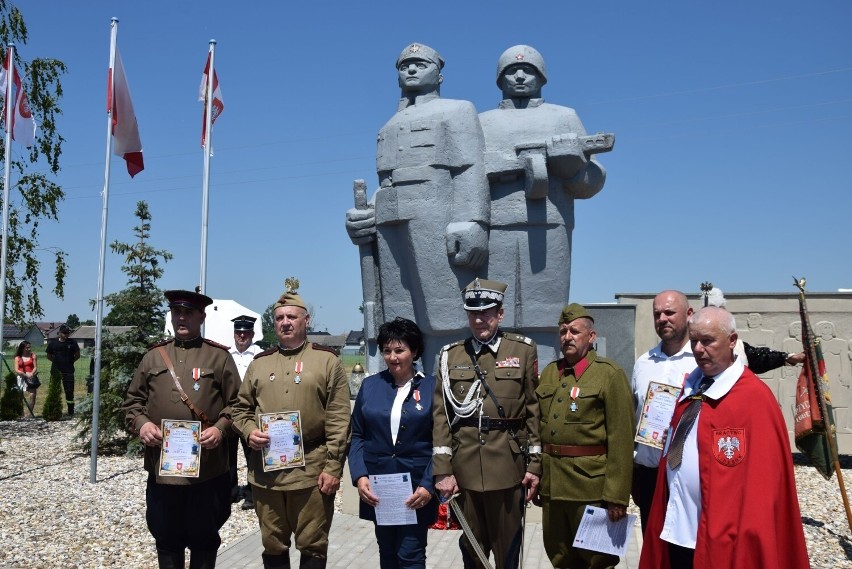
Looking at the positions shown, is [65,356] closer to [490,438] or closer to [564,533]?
[490,438]

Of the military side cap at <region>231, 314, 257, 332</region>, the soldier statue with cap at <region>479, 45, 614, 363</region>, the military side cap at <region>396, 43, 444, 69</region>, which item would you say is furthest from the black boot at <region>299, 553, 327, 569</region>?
the military side cap at <region>396, 43, 444, 69</region>

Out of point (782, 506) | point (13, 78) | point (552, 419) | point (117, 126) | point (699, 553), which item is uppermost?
point (13, 78)

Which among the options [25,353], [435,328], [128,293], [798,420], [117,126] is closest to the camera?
[798,420]

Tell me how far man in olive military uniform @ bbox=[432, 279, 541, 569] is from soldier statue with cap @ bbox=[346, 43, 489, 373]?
2.73 m

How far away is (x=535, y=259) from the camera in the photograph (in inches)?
264

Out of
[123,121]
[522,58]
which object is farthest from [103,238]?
[522,58]

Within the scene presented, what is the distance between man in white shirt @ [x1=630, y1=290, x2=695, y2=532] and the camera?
12.9 feet

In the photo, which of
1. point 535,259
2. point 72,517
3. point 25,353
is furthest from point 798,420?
point 25,353

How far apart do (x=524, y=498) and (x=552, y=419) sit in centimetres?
41

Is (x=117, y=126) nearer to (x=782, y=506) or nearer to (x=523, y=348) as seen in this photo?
(x=523, y=348)

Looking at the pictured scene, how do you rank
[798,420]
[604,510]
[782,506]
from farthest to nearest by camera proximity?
[798,420] < [604,510] < [782,506]

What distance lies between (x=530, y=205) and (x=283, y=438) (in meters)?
3.59

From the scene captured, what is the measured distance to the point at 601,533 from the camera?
136 inches

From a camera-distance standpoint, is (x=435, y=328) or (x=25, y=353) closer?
(x=435, y=328)
